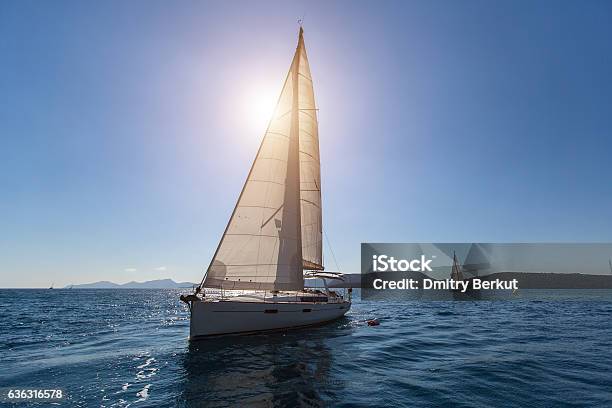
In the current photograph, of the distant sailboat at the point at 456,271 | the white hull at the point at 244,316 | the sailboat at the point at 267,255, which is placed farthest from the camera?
the distant sailboat at the point at 456,271

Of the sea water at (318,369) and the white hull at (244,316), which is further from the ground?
the white hull at (244,316)

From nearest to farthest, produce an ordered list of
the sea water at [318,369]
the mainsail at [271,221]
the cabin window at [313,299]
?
the sea water at [318,369] < the mainsail at [271,221] < the cabin window at [313,299]

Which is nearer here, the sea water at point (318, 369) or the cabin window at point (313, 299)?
the sea water at point (318, 369)

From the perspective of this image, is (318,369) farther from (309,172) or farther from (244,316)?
(309,172)

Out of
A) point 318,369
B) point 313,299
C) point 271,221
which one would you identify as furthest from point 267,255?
point 318,369

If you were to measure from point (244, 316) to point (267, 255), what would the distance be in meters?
3.99

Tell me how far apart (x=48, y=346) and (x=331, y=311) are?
1869 cm

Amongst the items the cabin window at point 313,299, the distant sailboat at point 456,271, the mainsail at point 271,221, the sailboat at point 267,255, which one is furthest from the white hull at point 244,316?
the distant sailboat at point 456,271

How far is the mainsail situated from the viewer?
19.5 meters

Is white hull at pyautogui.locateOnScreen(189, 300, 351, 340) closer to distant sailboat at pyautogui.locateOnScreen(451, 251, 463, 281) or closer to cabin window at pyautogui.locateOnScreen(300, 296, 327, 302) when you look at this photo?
cabin window at pyautogui.locateOnScreen(300, 296, 327, 302)

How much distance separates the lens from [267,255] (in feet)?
Answer: 66.7

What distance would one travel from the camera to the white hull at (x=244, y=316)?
17.8 meters

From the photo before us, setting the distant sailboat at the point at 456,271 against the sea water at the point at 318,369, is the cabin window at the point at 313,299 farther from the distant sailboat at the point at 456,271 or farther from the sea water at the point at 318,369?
the distant sailboat at the point at 456,271

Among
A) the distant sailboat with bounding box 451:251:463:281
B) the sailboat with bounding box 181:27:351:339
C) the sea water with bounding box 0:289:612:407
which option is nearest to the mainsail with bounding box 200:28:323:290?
the sailboat with bounding box 181:27:351:339
